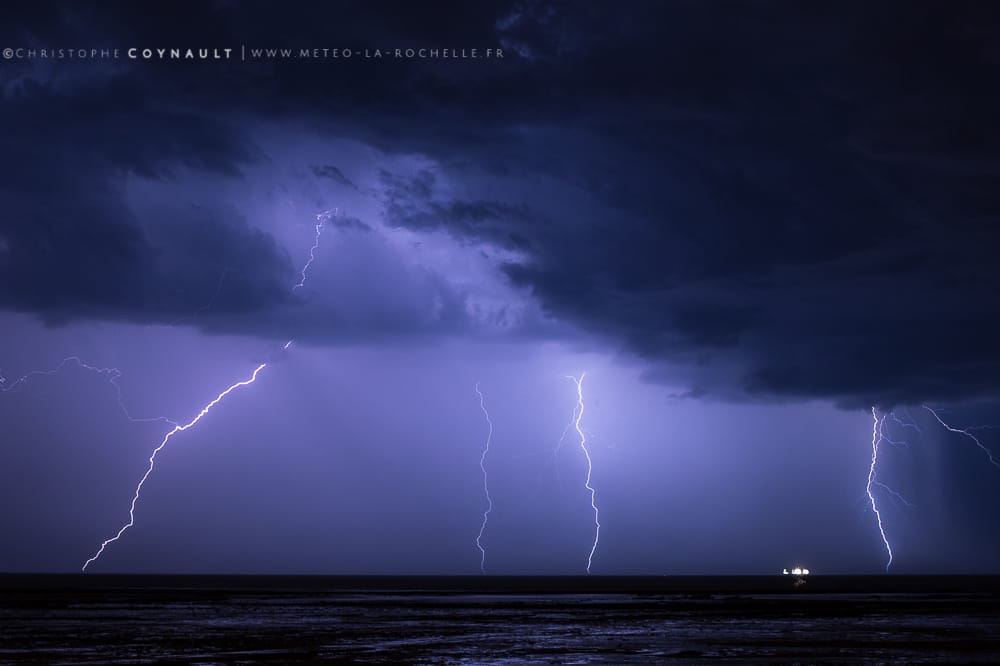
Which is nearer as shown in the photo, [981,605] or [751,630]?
[751,630]

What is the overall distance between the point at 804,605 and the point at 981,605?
1075 cm

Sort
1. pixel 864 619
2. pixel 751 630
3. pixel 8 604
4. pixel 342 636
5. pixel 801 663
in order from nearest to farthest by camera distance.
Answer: pixel 801 663 < pixel 342 636 < pixel 751 630 < pixel 864 619 < pixel 8 604

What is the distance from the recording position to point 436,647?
32031 millimetres

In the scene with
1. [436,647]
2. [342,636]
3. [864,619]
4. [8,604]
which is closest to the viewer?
[436,647]

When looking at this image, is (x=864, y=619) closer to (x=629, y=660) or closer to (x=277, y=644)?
(x=629, y=660)

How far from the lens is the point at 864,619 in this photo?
46281 mm

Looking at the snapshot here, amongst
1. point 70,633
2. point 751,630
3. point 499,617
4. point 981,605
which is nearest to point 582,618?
point 499,617

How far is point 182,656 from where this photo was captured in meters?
28.7

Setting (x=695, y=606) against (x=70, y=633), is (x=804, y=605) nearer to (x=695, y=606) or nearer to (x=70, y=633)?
(x=695, y=606)

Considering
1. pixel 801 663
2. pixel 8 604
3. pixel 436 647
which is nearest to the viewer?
pixel 801 663

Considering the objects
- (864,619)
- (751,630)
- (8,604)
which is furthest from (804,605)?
(8,604)

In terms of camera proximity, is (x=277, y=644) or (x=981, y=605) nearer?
(x=277, y=644)

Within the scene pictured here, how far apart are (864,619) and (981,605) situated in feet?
63.2

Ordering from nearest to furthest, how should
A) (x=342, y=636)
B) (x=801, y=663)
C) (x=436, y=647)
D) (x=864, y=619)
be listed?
(x=801, y=663)
(x=436, y=647)
(x=342, y=636)
(x=864, y=619)
